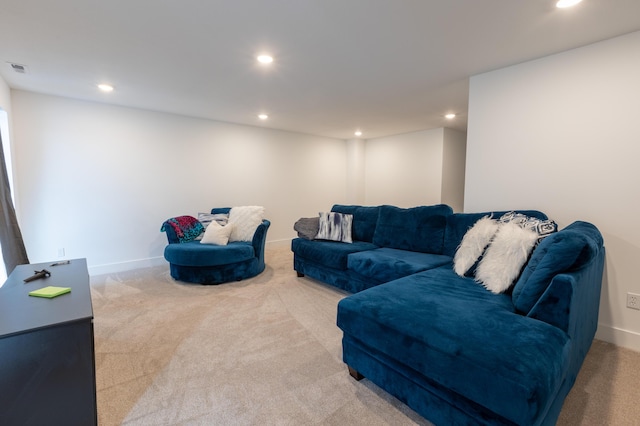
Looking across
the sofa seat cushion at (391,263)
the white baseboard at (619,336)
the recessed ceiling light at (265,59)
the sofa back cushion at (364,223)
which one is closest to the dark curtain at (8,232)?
the recessed ceiling light at (265,59)

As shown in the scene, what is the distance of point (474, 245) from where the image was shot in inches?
91.0

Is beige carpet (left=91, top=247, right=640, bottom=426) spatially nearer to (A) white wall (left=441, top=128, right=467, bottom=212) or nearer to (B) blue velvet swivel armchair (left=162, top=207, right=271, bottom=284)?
(B) blue velvet swivel armchair (left=162, top=207, right=271, bottom=284)

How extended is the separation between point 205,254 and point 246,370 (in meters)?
1.89

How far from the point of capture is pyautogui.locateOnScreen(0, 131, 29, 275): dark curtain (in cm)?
272

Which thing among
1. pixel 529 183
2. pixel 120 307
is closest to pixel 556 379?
pixel 529 183

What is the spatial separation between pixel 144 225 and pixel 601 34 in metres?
5.47

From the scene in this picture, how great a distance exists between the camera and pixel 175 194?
4613 mm

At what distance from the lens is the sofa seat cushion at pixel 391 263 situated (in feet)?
8.84

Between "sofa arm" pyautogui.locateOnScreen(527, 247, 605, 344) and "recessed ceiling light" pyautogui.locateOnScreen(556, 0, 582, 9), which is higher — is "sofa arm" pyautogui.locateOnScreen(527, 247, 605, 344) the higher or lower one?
the lower one

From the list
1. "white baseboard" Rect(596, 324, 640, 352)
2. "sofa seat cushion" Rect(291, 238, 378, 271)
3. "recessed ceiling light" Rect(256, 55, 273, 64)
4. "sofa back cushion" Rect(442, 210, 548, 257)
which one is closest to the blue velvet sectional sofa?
"white baseboard" Rect(596, 324, 640, 352)

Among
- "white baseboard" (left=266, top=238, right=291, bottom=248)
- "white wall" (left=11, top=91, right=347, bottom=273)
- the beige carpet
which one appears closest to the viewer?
the beige carpet

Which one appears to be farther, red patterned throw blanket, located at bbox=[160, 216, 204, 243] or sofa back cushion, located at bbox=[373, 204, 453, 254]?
red patterned throw blanket, located at bbox=[160, 216, 204, 243]

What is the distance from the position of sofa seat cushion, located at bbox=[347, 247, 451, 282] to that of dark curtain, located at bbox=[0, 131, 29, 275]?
3.30 metres

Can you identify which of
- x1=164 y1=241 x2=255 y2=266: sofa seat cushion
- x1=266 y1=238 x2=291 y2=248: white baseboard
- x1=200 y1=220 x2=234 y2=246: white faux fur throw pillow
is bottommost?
x1=266 y1=238 x2=291 y2=248: white baseboard
